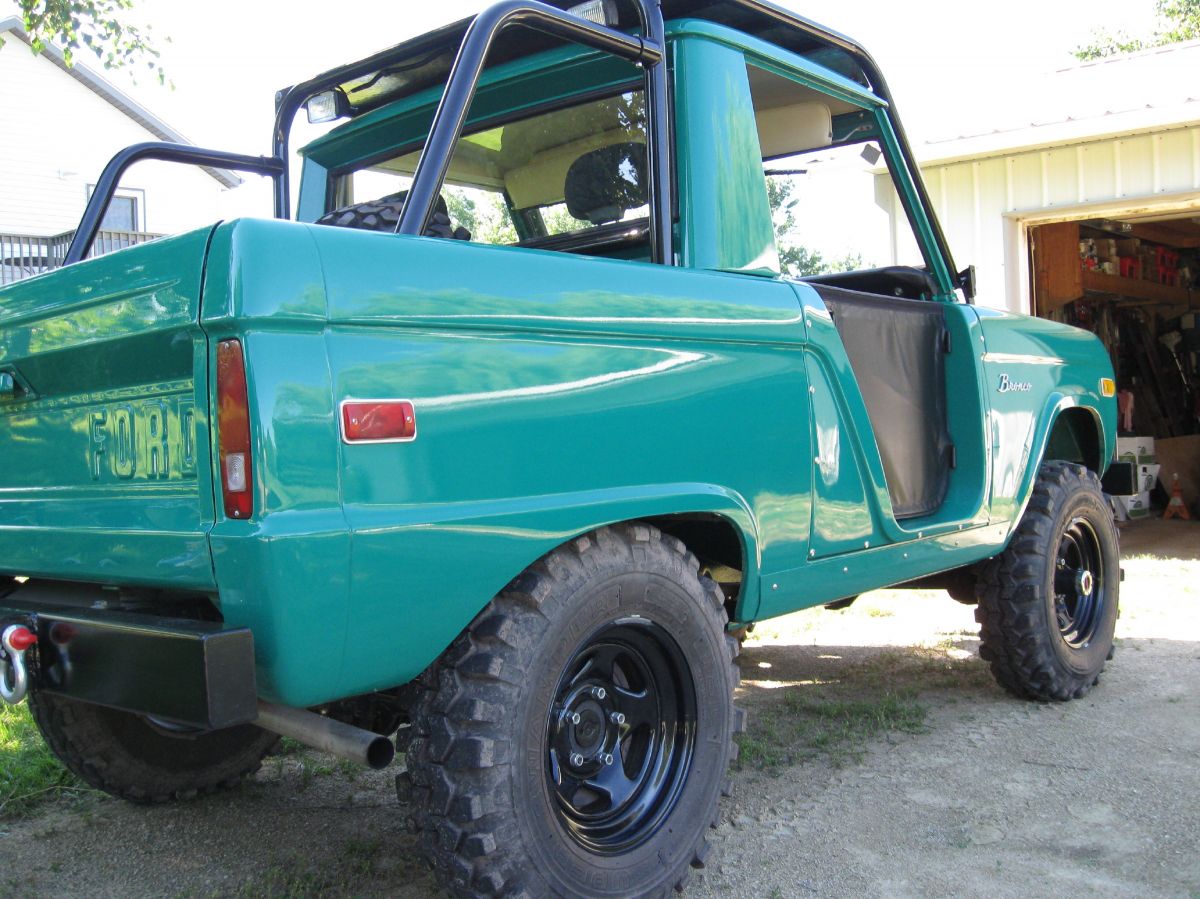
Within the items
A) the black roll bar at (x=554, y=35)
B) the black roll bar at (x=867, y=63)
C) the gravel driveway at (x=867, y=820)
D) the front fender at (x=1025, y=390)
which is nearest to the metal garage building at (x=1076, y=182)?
the front fender at (x=1025, y=390)

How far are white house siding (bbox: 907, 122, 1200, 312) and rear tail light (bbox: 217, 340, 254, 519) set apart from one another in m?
8.19

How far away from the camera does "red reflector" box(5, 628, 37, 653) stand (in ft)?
7.06

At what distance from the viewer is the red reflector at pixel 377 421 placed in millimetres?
1925

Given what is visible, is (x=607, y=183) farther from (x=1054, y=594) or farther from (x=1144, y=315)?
(x=1144, y=315)

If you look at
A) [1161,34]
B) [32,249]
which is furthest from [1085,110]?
[1161,34]

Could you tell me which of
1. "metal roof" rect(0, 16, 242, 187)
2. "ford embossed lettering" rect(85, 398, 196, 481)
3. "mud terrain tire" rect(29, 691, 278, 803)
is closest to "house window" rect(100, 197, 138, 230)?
"metal roof" rect(0, 16, 242, 187)

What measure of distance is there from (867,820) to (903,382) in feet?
4.77

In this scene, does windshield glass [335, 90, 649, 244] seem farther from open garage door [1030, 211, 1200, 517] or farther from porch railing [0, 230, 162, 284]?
porch railing [0, 230, 162, 284]

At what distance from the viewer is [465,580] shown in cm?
210

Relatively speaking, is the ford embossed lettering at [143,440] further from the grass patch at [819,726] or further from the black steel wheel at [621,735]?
the grass patch at [819,726]

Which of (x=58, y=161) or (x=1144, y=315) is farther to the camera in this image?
(x=58, y=161)

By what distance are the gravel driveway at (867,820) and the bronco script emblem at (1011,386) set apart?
51.3 inches

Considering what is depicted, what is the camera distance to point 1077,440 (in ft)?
16.0

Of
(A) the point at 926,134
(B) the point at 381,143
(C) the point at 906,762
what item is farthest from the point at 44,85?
(C) the point at 906,762
